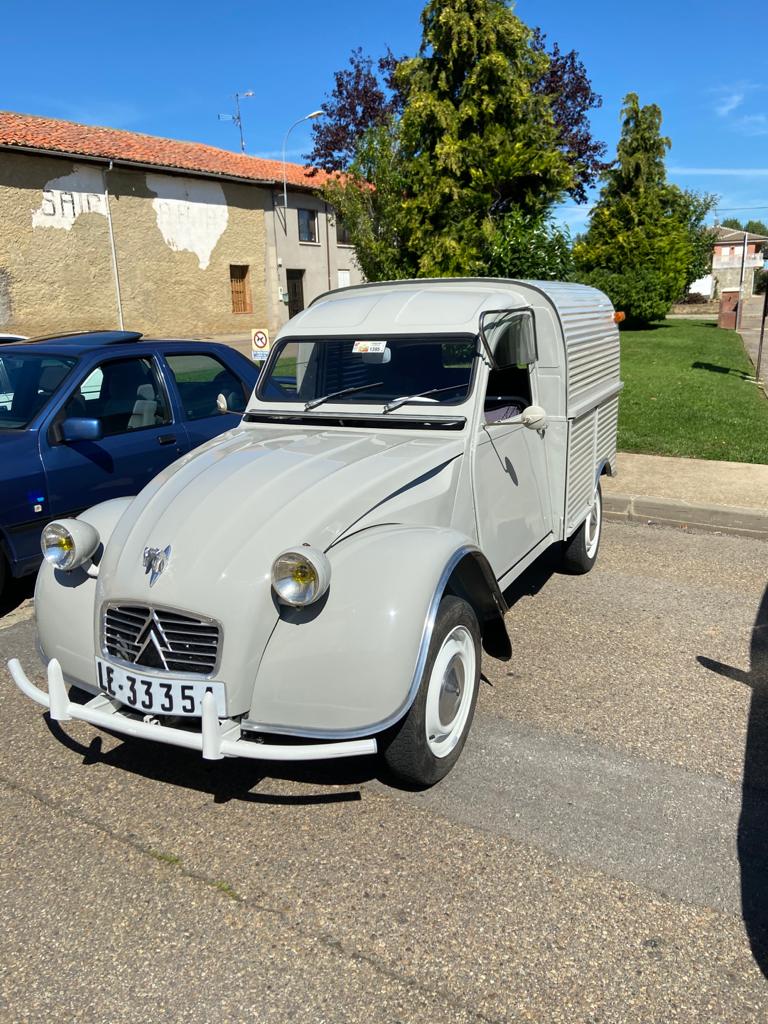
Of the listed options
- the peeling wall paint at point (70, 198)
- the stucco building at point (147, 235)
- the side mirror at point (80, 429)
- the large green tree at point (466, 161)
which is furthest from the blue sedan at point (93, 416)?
the peeling wall paint at point (70, 198)

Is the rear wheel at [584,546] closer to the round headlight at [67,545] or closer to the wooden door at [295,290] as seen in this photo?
the round headlight at [67,545]

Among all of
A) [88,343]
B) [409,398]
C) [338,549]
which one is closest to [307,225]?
[88,343]

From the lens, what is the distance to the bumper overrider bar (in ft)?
8.52

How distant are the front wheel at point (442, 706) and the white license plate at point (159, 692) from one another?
0.71 metres

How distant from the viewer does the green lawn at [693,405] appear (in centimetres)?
933

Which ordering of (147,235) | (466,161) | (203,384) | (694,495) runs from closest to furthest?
1. (203,384)
2. (694,495)
3. (466,161)
4. (147,235)

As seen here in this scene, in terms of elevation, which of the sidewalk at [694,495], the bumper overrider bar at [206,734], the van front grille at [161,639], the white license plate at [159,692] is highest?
the van front grille at [161,639]

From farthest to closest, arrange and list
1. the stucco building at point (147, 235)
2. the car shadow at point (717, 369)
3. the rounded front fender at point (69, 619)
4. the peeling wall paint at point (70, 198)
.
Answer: the peeling wall paint at point (70, 198), the stucco building at point (147, 235), the car shadow at point (717, 369), the rounded front fender at point (69, 619)

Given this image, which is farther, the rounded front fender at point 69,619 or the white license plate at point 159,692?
the rounded front fender at point 69,619

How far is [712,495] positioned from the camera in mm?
7246

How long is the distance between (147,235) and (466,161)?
1566 centimetres

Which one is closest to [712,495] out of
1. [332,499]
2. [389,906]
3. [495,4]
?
[332,499]

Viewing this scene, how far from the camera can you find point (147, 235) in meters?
26.3

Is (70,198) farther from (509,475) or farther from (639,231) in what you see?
(509,475)
